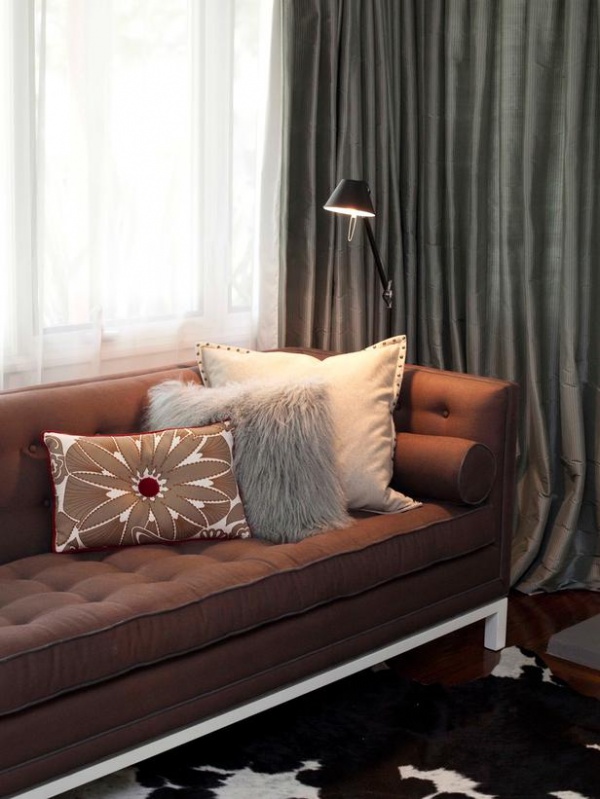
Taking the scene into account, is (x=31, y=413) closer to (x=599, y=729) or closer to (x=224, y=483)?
(x=224, y=483)

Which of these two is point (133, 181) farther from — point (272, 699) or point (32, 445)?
point (272, 699)

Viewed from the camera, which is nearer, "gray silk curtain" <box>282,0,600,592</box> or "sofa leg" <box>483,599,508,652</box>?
"sofa leg" <box>483,599,508,652</box>

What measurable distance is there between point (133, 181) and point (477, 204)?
1252 mm

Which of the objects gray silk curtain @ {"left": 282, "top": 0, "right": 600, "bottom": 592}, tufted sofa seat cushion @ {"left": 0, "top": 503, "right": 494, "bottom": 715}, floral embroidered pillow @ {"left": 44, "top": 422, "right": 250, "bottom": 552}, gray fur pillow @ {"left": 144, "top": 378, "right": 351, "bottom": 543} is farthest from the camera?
gray silk curtain @ {"left": 282, "top": 0, "right": 600, "bottom": 592}

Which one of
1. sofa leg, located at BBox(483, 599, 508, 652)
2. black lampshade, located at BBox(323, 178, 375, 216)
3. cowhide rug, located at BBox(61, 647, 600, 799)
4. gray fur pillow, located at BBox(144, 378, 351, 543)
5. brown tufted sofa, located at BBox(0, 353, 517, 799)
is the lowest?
cowhide rug, located at BBox(61, 647, 600, 799)

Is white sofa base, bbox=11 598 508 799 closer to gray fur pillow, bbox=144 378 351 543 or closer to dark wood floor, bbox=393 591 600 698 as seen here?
dark wood floor, bbox=393 591 600 698

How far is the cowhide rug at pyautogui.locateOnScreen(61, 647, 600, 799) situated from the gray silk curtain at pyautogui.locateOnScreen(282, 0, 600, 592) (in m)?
0.94

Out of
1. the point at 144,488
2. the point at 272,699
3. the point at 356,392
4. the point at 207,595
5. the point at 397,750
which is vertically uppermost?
the point at 356,392

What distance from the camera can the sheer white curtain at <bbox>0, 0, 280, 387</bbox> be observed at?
3.03m

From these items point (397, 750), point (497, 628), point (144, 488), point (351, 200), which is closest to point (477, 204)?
point (351, 200)

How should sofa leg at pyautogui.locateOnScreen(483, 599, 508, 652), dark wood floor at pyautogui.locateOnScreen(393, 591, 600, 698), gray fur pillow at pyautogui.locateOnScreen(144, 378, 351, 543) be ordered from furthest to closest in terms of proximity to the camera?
sofa leg at pyautogui.locateOnScreen(483, 599, 508, 652) → dark wood floor at pyautogui.locateOnScreen(393, 591, 600, 698) → gray fur pillow at pyautogui.locateOnScreen(144, 378, 351, 543)

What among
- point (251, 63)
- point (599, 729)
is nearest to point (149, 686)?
point (599, 729)

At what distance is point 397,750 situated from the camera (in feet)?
8.73

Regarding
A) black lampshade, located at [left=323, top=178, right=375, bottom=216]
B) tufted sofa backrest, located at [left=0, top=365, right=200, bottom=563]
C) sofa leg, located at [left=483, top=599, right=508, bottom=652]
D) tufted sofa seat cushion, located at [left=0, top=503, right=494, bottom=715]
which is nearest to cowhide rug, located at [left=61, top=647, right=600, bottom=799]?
sofa leg, located at [left=483, top=599, right=508, bottom=652]
